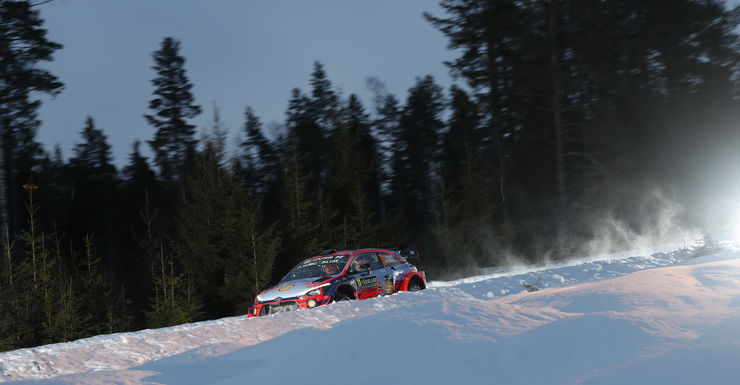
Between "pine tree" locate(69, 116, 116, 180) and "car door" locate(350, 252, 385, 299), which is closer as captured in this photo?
"car door" locate(350, 252, 385, 299)

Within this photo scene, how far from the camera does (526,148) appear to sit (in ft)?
127

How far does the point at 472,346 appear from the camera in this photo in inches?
289

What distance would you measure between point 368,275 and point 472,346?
243 inches

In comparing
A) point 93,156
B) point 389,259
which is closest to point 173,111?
point 93,156

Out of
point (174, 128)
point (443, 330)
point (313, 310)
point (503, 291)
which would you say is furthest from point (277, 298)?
point (174, 128)

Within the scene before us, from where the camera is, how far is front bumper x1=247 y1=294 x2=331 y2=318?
1206cm

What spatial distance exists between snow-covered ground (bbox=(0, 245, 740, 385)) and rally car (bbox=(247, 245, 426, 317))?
1.13m

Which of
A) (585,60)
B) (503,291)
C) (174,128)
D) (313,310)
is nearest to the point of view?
(313,310)

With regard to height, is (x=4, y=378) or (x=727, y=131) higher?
(x=727, y=131)

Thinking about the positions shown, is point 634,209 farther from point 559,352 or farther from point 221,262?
point 559,352

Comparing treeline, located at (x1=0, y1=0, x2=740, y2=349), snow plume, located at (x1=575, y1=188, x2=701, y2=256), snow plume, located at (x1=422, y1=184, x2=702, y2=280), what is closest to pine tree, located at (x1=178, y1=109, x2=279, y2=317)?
treeline, located at (x1=0, y1=0, x2=740, y2=349)

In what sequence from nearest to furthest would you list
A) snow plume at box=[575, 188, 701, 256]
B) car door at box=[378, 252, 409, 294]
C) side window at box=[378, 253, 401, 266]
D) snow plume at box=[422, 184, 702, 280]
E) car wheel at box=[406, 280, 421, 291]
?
car door at box=[378, 252, 409, 294] → side window at box=[378, 253, 401, 266] → car wheel at box=[406, 280, 421, 291] → snow plume at box=[422, 184, 702, 280] → snow plume at box=[575, 188, 701, 256]

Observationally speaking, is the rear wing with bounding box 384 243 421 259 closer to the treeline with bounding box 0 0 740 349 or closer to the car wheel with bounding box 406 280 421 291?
the car wheel with bounding box 406 280 421 291

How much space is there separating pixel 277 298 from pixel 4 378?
5.25 meters
